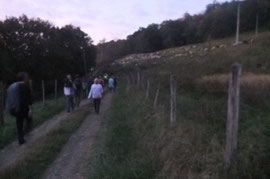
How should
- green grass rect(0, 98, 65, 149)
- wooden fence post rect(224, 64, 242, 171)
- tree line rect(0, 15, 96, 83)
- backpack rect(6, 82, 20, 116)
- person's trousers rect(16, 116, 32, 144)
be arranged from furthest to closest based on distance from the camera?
tree line rect(0, 15, 96, 83)
green grass rect(0, 98, 65, 149)
person's trousers rect(16, 116, 32, 144)
backpack rect(6, 82, 20, 116)
wooden fence post rect(224, 64, 242, 171)

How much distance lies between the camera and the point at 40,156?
19.1ft

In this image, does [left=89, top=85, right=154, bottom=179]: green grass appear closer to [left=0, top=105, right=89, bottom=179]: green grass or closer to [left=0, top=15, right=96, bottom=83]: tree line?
[left=0, top=105, right=89, bottom=179]: green grass

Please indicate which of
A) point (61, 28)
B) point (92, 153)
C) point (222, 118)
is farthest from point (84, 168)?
point (61, 28)

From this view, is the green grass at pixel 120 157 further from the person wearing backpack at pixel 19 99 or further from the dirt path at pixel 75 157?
the person wearing backpack at pixel 19 99

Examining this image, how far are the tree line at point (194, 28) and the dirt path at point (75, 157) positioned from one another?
57.5 meters

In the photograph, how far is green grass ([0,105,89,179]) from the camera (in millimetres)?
→ 4915

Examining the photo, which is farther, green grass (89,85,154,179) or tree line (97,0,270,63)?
tree line (97,0,270,63)

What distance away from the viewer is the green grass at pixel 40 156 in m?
4.91

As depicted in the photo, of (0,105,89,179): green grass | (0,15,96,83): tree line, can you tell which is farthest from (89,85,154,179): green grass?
(0,15,96,83): tree line

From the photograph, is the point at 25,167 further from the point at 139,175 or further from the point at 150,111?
the point at 150,111

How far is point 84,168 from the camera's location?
17.5ft

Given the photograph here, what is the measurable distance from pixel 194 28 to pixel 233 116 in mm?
74280

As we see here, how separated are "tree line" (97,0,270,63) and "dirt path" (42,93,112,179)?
5752cm

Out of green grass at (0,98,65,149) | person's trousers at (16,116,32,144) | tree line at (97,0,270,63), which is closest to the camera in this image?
person's trousers at (16,116,32,144)
